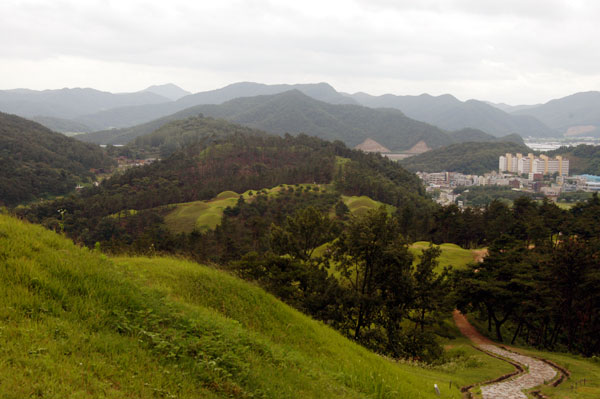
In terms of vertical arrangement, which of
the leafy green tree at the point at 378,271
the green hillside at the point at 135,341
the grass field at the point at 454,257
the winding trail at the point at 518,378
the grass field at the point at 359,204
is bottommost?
the grass field at the point at 359,204

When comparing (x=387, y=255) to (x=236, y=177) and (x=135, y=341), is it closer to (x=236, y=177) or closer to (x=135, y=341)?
(x=135, y=341)

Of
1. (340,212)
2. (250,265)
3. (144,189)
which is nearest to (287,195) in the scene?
(340,212)

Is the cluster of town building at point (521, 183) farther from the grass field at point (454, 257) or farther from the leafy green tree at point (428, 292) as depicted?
the leafy green tree at point (428, 292)

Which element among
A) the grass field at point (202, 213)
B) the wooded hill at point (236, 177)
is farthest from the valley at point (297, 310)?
the wooded hill at point (236, 177)

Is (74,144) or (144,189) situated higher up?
(74,144)

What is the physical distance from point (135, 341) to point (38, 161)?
6572 inches

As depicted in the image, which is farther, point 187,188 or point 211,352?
point 187,188

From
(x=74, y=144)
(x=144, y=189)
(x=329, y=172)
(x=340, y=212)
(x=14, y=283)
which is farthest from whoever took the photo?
(x=74, y=144)

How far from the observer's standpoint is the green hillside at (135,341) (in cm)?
477

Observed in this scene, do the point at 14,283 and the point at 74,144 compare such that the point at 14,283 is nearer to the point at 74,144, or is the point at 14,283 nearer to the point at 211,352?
the point at 211,352

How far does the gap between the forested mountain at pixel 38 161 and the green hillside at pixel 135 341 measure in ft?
398

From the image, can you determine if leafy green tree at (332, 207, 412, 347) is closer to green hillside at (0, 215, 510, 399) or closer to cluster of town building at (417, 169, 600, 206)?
green hillside at (0, 215, 510, 399)

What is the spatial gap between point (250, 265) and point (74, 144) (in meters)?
185

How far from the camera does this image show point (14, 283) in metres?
5.96
